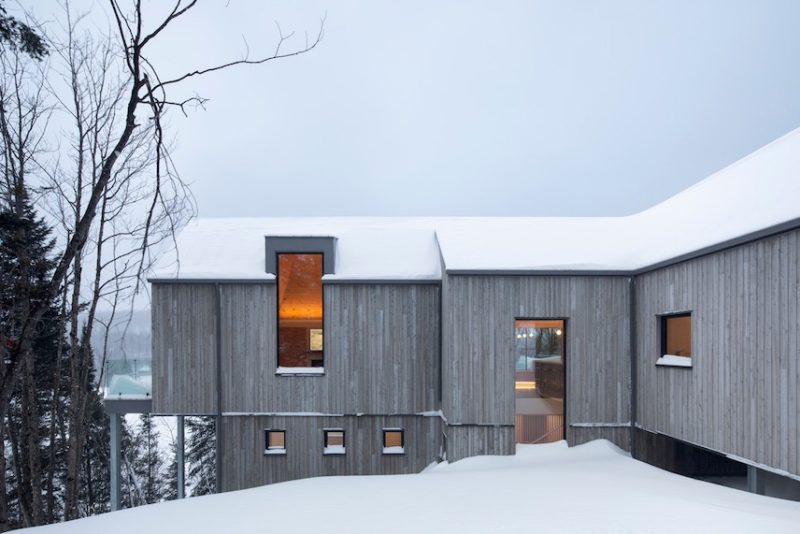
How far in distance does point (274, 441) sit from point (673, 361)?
28.1ft

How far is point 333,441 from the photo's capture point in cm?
1037

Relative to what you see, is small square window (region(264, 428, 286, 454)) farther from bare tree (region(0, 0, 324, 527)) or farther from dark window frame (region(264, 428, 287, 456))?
bare tree (region(0, 0, 324, 527))

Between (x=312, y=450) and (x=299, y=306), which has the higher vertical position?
(x=299, y=306)

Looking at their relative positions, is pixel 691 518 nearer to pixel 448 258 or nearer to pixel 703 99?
pixel 448 258

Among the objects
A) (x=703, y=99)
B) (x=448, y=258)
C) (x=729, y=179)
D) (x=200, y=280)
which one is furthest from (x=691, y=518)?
(x=703, y=99)

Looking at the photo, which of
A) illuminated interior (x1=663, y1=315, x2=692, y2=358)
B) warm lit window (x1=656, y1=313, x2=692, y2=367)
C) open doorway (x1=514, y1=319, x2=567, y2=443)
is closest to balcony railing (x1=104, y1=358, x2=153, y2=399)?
open doorway (x1=514, y1=319, x2=567, y2=443)

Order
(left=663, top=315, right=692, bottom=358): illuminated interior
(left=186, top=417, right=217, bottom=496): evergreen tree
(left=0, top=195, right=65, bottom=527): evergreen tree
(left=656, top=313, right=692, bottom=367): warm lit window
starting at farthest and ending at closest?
1. (left=186, top=417, right=217, bottom=496): evergreen tree
2. (left=663, top=315, right=692, bottom=358): illuminated interior
3. (left=656, top=313, right=692, bottom=367): warm lit window
4. (left=0, top=195, right=65, bottom=527): evergreen tree

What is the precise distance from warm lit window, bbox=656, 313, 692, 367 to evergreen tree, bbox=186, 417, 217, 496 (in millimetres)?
17323

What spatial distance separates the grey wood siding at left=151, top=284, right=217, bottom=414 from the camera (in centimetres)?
981

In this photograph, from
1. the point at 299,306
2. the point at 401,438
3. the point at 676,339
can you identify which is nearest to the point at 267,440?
the point at 401,438

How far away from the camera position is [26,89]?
7.57 meters

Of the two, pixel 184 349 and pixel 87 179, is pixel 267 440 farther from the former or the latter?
pixel 87 179

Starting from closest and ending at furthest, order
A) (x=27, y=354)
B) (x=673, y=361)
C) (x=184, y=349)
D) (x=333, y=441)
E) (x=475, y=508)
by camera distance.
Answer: (x=475, y=508) → (x=673, y=361) → (x=27, y=354) → (x=184, y=349) → (x=333, y=441)

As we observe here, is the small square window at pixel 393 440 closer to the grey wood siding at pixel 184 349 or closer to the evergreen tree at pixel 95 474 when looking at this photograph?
the grey wood siding at pixel 184 349
